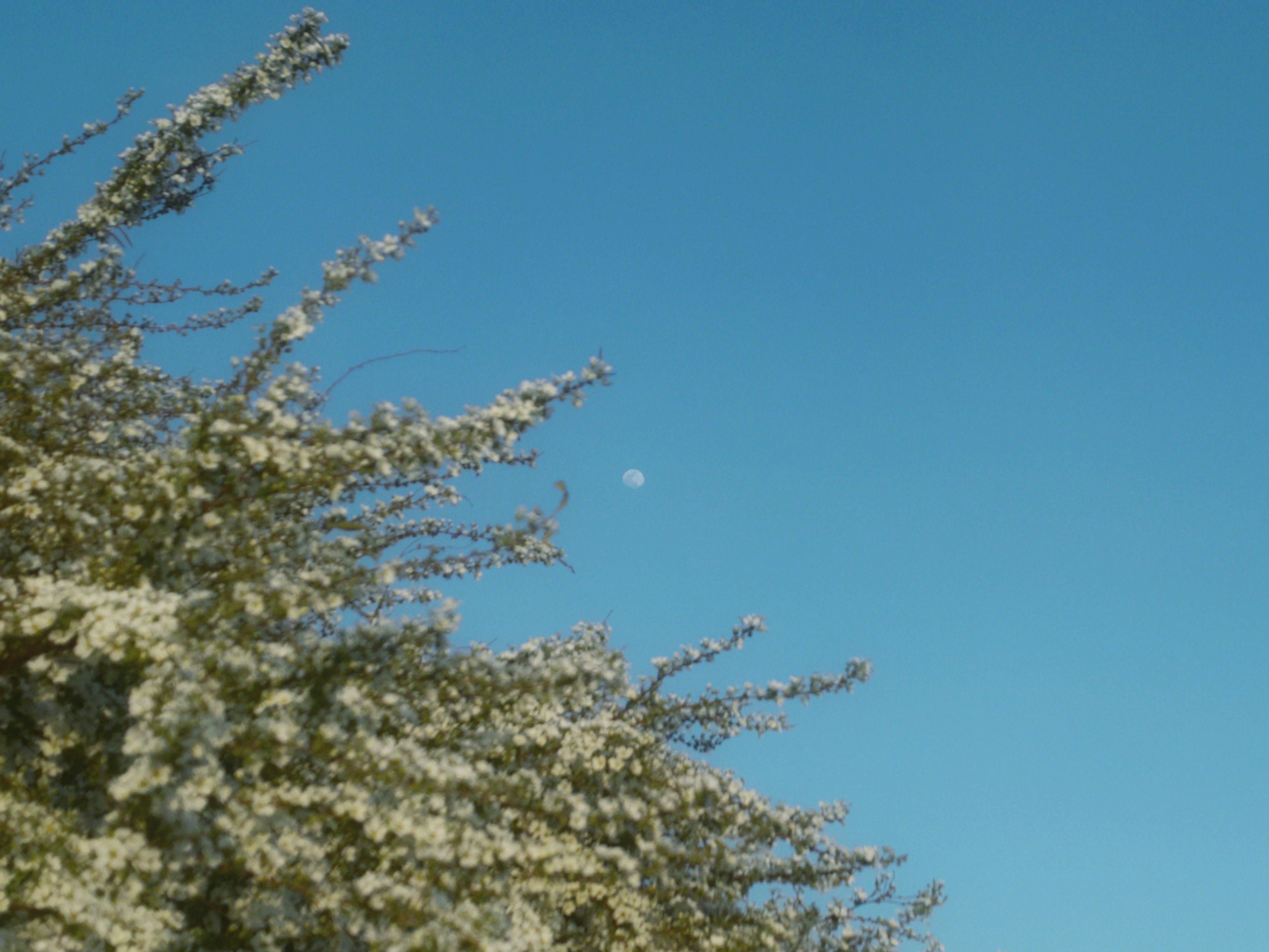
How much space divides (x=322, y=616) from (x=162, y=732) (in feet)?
9.56

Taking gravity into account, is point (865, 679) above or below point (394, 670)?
above

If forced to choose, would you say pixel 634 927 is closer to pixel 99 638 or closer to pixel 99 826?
pixel 99 826

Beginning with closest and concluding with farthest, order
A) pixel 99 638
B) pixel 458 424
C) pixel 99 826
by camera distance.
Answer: pixel 99 638, pixel 99 826, pixel 458 424

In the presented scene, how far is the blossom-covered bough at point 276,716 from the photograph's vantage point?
4.52 m

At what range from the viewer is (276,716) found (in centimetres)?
516

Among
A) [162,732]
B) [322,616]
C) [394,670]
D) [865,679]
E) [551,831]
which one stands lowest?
[162,732]

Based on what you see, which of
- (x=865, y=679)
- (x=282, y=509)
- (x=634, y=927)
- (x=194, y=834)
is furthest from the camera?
(x=865, y=679)

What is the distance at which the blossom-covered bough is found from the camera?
14.8 feet

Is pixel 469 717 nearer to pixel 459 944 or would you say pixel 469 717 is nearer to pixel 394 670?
pixel 394 670

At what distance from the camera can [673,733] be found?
9.49m

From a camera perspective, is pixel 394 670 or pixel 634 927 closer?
pixel 394 670

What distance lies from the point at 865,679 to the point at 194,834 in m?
6.12

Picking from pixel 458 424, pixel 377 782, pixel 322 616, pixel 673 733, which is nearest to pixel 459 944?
pixel 377 782

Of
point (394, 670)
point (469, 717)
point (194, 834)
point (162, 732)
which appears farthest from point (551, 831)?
point (162, 732)
